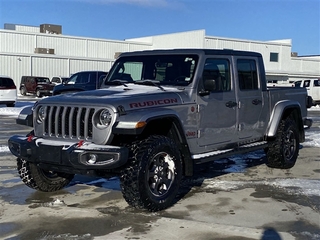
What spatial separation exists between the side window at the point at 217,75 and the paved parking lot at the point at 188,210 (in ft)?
4.87

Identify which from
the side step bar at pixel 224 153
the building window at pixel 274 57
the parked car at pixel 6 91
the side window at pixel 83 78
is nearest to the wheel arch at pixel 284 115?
the side step bar at pixel 224 153

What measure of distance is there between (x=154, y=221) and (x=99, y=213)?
72cm

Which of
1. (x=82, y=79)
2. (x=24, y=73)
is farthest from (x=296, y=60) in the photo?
(x=82, y=79)

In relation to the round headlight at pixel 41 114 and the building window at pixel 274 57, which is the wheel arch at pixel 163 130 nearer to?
the round headlight at pixel 41 114

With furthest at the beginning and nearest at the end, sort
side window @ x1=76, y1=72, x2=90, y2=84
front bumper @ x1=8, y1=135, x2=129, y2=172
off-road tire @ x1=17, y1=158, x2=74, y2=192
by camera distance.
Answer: side window @ x1=76, y1=72, x2=90, y2=84 → off-road tire @ x1=17, y1=158, x2=74, y2=192 → front bumper @ x1=8, y1=135, x2=129, y2=172

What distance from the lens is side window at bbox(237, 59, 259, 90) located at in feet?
24.0

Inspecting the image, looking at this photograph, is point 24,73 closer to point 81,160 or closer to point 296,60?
point 296,60

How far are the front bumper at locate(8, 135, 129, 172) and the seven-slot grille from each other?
12cm

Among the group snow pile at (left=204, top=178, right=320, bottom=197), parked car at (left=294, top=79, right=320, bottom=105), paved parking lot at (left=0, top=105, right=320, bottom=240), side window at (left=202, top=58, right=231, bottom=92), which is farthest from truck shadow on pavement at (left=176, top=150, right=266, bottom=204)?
parked car at (left=294, top=79, right=320, bottom=105)

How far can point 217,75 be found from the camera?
680 cm

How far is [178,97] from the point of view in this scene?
5.99 meters

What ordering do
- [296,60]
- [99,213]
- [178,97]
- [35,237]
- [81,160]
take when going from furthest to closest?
[296,60] → [178,97] → [99,213] → [81,160] → [35,237]

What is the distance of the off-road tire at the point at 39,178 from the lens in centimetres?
622

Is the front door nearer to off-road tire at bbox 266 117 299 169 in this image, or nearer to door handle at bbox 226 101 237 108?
door handle at bbox 226 101 237 108
